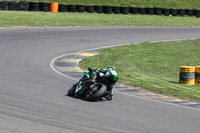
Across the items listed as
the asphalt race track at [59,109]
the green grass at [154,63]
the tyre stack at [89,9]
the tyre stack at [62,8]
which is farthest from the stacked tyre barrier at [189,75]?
the tyre stack at [89,9]

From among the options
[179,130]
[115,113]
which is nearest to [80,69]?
[115,113]

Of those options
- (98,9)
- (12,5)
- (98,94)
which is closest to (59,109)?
(98,94)

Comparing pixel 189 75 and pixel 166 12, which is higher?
pixel 166 12

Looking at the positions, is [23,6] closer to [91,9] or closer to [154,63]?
[91,9]

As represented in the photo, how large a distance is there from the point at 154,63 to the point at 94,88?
8.03 meters

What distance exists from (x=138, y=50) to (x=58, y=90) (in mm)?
10511

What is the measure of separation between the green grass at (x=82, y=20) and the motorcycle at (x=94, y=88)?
16986mm

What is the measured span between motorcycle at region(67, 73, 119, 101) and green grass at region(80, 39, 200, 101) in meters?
2.41

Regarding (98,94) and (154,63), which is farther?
(154,63)

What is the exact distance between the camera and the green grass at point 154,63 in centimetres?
1309

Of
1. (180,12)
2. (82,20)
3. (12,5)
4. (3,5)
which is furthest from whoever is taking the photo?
(180,12)

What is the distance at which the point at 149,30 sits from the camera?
29.7 m

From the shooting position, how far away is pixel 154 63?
59.2 ft

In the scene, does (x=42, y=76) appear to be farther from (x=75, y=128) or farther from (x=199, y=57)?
(x=199, y=57)
